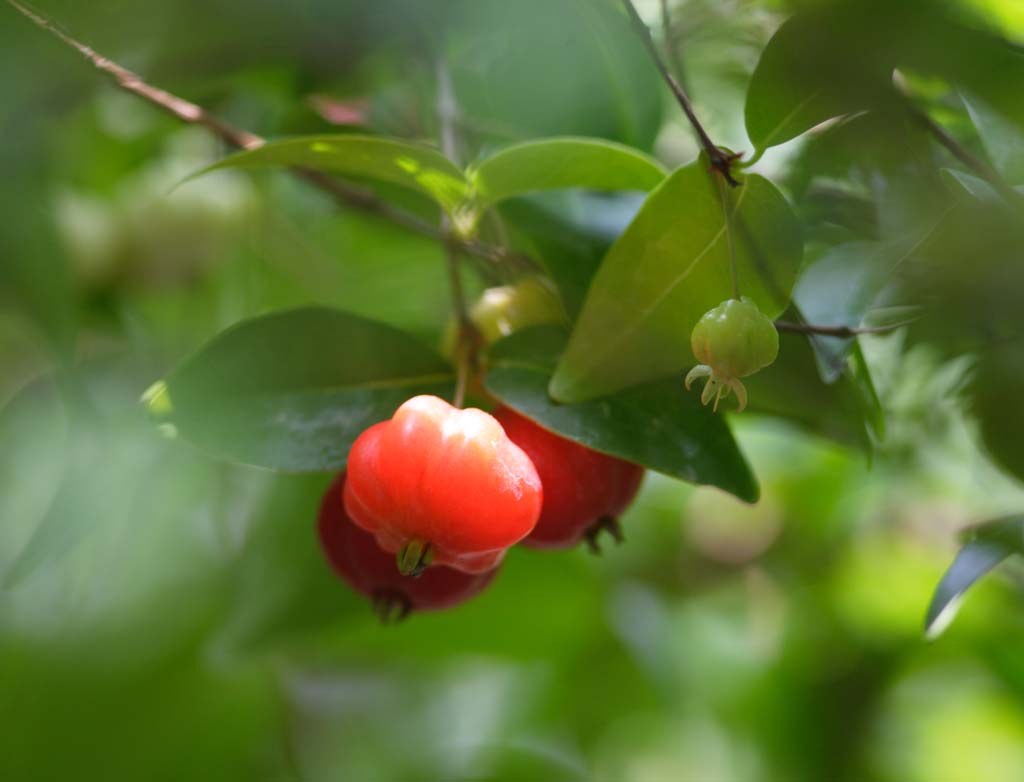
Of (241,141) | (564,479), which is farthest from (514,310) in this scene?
(241,141)

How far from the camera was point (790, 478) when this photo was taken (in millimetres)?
1467

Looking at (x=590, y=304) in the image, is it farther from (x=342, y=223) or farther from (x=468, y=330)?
(x=342, y=223)

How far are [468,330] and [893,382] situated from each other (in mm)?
411

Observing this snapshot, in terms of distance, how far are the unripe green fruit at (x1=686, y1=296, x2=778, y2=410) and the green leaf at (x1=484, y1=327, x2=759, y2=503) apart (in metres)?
0.07

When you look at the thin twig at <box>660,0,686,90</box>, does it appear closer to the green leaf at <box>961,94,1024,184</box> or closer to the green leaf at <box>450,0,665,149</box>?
the green leaf at <box>450,0,665,149</box>

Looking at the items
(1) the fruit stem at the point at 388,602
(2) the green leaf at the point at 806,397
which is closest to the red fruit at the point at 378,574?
(1) the fruit stem at the point at 388,602

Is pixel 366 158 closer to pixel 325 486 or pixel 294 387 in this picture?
pixel 294 387

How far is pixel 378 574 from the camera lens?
591mm

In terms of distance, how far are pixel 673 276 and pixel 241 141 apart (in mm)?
375

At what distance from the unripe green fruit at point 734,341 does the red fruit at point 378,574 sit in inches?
8.2

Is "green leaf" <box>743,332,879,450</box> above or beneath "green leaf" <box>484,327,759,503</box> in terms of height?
beneath

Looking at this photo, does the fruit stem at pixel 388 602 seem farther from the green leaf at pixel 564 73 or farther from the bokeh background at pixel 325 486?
the green leaf at pixel 564 73

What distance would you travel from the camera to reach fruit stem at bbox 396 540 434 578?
494 mm

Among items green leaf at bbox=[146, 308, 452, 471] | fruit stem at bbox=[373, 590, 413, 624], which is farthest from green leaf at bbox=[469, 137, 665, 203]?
fruit stem at bbox=[373, 590, 413, 624]
